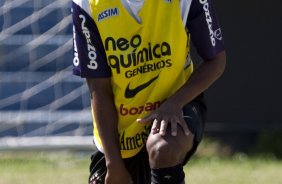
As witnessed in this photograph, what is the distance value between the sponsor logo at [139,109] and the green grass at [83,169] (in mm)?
2342

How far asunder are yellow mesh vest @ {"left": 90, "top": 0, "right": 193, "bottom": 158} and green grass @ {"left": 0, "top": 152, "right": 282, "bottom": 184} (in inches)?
95.0

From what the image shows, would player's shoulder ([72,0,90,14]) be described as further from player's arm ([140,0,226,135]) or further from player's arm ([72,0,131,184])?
player's arm ([140,0,226,135])

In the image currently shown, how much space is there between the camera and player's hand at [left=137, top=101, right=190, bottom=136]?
13.6ft

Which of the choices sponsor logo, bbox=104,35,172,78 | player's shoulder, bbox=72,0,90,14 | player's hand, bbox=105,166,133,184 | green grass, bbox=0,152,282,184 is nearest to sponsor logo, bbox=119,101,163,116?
sponsor logo, bbox=104,35,172,78

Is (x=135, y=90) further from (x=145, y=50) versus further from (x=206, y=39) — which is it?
(x=206, y=39)

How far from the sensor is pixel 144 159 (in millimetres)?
4633

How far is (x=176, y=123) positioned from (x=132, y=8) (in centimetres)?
61

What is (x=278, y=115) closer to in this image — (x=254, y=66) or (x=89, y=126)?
(x=254, y=66)

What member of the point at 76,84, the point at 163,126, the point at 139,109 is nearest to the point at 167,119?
the point at 163,126

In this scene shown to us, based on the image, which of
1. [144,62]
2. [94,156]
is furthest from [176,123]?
[94,156]

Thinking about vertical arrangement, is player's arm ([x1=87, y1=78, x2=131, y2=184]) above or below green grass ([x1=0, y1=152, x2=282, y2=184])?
above

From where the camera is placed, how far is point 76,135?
28.3 ft

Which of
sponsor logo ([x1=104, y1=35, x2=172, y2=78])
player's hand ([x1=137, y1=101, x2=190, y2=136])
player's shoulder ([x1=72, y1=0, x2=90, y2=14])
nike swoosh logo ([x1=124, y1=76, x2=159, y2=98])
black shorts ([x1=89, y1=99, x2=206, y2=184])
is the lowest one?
black shorts ([x1=89, y1=99, x2=206, y2=184])

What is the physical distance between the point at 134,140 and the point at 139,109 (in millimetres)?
136
